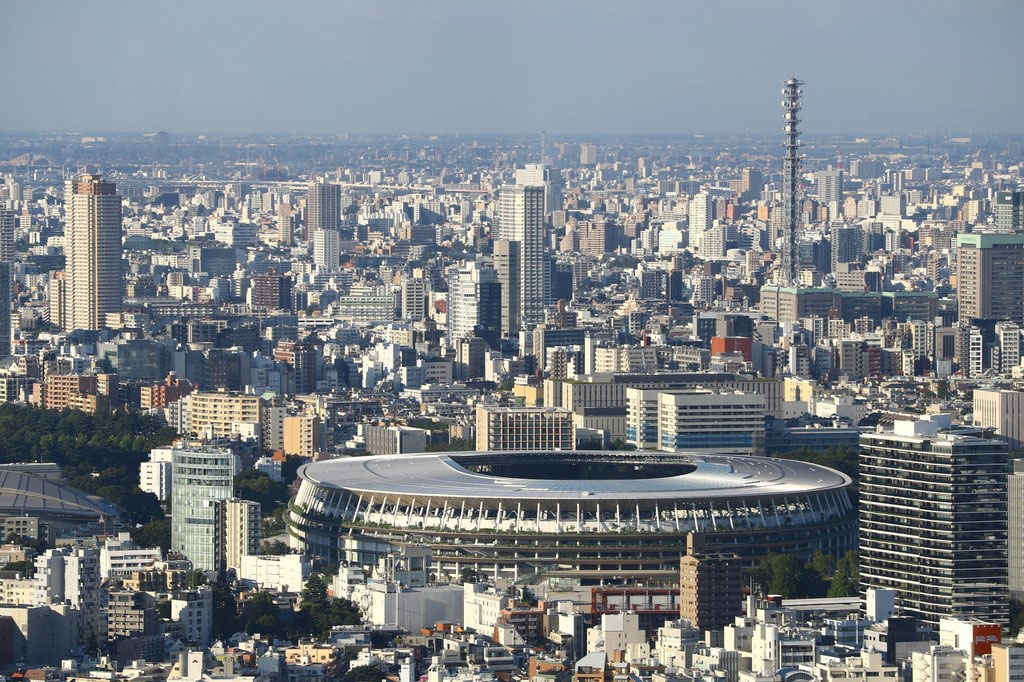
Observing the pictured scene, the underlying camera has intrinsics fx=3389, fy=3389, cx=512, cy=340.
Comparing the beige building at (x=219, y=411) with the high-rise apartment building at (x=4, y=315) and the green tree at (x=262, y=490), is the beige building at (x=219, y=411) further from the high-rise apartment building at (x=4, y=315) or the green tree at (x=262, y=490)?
the high-rise apartment building at (x=4, y=315)

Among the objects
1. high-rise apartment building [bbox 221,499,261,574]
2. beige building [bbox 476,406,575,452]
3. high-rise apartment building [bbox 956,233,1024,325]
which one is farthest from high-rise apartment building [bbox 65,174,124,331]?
high-rise apartment building [bbox 221,499,261,574]

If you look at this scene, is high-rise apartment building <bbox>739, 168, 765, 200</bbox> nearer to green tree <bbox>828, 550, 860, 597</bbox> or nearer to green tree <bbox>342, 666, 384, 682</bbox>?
green tree <bbox>828, 550, 860, 597</bbox>

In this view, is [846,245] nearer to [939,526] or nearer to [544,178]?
[544,178]

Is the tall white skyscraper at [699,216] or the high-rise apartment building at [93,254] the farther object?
the tall white skyscraper at [699,216]

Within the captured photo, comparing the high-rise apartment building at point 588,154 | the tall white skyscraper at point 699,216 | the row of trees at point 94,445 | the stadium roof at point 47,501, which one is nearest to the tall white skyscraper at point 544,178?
the high-rise apartment building at point 588,154

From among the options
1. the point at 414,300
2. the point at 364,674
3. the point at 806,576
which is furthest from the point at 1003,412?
the point at 414,300

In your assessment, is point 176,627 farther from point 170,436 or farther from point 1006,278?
point 1006,278

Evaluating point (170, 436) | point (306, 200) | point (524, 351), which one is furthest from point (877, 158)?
point (170, 436)
